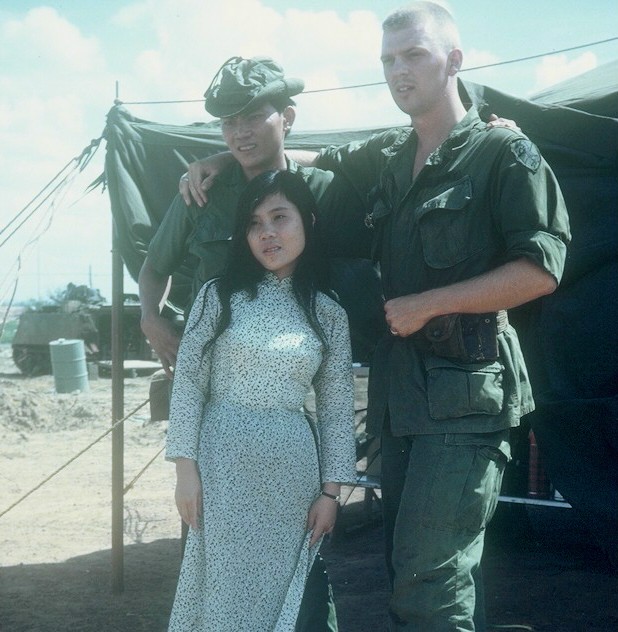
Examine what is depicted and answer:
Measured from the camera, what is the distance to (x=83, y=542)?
5.80m

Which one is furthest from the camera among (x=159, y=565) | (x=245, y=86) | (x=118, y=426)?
(x=159, y=565)

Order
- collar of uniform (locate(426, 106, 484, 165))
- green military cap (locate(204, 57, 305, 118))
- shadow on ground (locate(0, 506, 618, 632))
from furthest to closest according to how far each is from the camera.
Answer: shadow on ground (locate(0, 506, 618, 632)) < green military cap (locate(204, 57, 305, 118)) < collar of uniform (locate(426, 106, 484, 165))

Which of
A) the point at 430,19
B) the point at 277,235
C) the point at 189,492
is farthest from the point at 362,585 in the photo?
the point at 430,19

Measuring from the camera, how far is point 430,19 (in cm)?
249

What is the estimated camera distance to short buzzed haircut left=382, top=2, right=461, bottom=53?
248 cm

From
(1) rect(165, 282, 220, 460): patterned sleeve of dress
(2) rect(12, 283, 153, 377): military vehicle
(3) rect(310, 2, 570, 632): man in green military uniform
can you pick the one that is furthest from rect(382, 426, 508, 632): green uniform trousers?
(2) rect(12, 283, 153, 377): military vehicle

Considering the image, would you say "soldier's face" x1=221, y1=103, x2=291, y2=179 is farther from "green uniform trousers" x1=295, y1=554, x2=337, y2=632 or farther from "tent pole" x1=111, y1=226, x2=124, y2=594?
"tent pole" x1=111, y1=226, x2=124, y2=594

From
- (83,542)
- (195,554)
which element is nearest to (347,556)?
(83,542)

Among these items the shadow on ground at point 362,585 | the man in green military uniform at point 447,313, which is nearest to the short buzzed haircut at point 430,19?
the man in green military uniform at point 447,313

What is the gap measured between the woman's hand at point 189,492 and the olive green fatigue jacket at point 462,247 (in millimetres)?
539

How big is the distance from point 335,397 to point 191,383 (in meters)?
0.44

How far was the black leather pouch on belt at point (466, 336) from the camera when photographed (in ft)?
7.84

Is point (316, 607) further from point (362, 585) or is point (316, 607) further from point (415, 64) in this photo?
point (362, 585)

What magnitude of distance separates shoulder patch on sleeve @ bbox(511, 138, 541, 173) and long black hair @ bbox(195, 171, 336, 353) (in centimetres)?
66
